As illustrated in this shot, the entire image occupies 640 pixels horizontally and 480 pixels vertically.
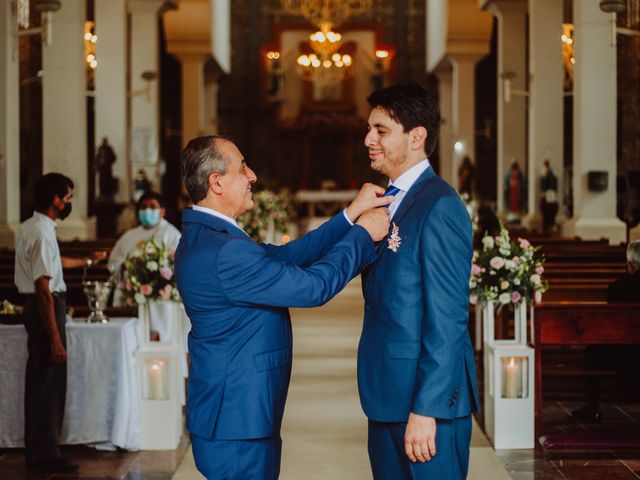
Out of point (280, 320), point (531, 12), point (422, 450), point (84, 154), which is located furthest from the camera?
point (531, 12)

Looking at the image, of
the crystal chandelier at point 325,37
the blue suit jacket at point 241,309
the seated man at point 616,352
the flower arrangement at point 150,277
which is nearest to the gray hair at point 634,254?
the seated man at point 616,352

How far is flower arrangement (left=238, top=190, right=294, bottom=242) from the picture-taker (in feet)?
51.1

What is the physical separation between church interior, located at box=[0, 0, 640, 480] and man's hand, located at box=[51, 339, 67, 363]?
517 millimetres

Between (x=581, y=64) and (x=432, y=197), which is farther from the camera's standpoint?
(x=581, y=64)

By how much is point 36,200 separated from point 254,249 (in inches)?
119

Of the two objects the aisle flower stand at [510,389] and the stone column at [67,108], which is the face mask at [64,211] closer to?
the aisle flower stand at [510,389]

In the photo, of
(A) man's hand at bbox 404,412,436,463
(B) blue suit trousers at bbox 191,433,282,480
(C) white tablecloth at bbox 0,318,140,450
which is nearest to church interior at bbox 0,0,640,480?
(C) white tablecloth at bbox 0,318,140,450

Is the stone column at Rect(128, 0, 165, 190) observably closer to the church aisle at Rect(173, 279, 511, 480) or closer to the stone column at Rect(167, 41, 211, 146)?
the stone column at Rect(167, 41, 211, 146)

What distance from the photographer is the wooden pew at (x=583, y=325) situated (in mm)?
6539

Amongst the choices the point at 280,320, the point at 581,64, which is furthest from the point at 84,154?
the point at 280,320

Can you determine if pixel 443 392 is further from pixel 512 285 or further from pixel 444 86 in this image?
pixel 444 86

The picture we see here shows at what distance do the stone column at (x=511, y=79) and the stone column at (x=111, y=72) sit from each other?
6446 mm

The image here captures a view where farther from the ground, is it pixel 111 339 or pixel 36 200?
pixel 36 200

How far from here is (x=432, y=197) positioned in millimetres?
3037
